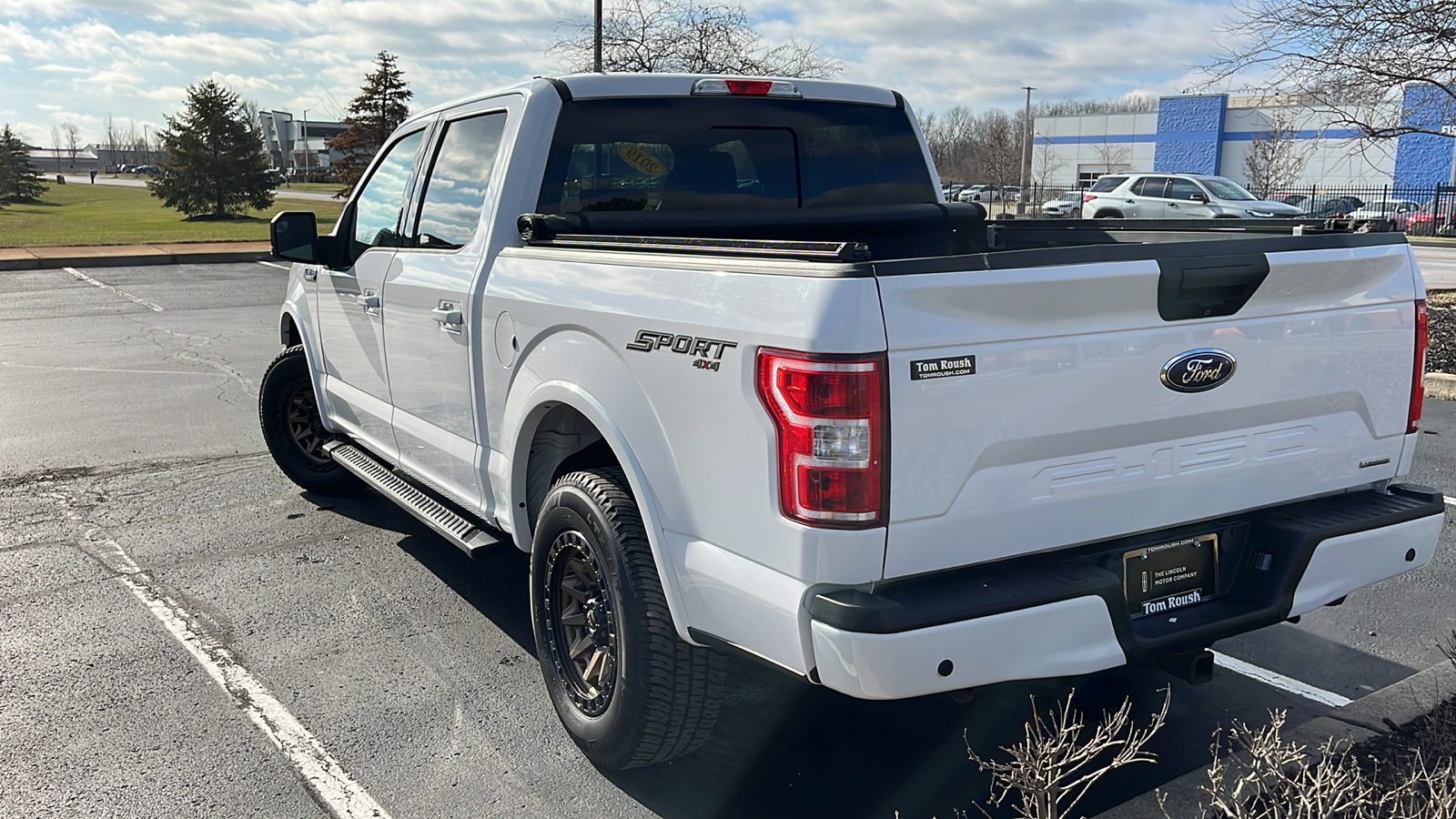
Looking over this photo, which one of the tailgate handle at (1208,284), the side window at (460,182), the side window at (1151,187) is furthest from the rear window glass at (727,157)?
the side window at (1151,187)

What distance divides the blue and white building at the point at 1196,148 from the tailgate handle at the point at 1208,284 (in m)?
49.7

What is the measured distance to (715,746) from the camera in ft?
11.7

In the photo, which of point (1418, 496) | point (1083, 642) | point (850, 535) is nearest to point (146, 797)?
point (850, 535)

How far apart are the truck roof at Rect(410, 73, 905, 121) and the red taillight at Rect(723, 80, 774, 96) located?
23mm

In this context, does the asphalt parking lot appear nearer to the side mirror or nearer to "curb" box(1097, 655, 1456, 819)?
"curb" box(1097, 655, 1456, 819)

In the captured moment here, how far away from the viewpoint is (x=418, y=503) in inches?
180

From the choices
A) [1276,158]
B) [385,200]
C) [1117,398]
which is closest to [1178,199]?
[1276,158]

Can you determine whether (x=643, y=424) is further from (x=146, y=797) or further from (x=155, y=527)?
(x=155, y=527)

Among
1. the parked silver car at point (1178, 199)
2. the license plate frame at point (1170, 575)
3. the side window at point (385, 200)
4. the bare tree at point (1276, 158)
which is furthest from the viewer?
→ the bare tree at point (1276, 158)

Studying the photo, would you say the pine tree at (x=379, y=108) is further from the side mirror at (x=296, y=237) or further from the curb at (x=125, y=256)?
the side mirror at (x=296, y=237)

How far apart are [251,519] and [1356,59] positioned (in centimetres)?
972

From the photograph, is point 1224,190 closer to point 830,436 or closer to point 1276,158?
point 1276,158

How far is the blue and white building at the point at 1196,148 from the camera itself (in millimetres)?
49000

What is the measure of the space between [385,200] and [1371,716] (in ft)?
14.4
